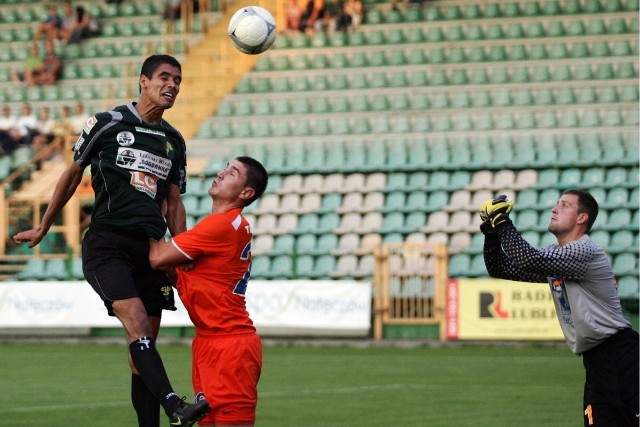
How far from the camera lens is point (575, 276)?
6.64 meters

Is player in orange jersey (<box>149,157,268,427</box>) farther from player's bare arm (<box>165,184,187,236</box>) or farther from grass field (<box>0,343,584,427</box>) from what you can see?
grass field (<box>0,343,584,427</box>)

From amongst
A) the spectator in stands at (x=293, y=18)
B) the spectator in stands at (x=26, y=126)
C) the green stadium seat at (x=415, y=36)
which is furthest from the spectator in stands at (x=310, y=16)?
the spectator in stands at (x=26, y=126)

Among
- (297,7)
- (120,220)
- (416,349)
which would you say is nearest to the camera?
(120,220)

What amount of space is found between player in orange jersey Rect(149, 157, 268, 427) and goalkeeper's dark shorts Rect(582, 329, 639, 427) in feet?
6.01

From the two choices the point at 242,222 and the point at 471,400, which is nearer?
the point at 242,222

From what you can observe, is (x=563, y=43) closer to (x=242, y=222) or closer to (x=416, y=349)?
(x=416, y=349)

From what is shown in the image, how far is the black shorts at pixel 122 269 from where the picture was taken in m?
6.78

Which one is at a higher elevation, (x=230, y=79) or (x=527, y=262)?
(x=230, y=79)

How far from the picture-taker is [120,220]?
684cm

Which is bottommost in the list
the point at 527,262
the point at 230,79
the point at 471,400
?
the point at 471,400

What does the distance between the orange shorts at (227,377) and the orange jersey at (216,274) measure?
74 millimetres

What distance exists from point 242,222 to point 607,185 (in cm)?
1545

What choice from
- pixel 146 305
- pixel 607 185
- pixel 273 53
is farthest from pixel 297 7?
pixel 146 305

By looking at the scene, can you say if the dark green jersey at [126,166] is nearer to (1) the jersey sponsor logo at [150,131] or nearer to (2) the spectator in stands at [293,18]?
(1) the jersey sponsor logo at [150,131]
